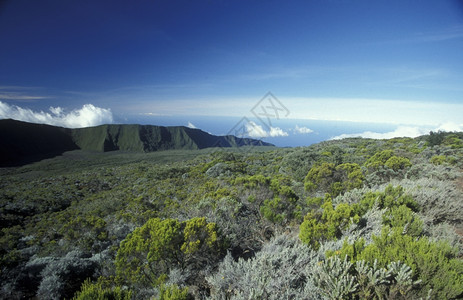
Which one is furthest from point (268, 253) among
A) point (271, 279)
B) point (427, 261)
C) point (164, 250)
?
point (164, 250)

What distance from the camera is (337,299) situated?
2656 mm

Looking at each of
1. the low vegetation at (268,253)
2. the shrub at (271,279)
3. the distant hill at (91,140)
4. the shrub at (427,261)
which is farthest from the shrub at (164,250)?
A: the distant hill at (91,140)

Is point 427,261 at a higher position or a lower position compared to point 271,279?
higher

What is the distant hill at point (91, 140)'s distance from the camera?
278 feet

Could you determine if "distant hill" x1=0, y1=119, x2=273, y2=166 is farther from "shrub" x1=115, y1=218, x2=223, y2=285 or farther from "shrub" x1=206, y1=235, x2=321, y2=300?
"shrub" x1=206, y1=235, x2=321, y2=300

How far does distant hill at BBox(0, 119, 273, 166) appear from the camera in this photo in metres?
84.6

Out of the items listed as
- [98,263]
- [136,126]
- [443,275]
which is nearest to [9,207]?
[98,263]

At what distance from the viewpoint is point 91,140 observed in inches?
4530

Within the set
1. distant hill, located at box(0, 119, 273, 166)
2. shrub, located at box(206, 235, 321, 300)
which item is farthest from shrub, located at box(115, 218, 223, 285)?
distant hill, located at box(0, 119, 273, 166)

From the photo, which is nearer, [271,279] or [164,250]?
[271,279]

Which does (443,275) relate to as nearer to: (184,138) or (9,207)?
(9,207)

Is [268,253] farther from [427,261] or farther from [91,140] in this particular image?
[91,140]

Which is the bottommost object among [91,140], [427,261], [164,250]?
[91,140]

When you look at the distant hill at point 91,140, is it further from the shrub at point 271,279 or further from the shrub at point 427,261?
the shrub at point 427,261
